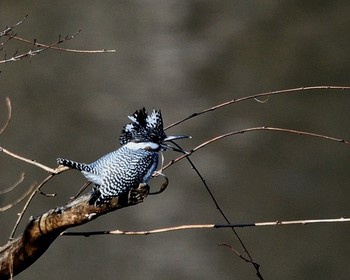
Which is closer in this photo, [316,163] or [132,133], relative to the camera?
[132,133]

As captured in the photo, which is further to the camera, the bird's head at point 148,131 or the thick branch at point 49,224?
the bird's head at point 148,131

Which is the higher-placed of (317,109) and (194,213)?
(317,109)

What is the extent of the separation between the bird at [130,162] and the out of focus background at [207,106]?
58.2 inches

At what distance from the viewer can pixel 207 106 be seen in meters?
3.73

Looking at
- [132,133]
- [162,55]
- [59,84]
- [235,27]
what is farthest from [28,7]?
[132,133]

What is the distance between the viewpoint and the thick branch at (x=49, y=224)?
6.46 ft

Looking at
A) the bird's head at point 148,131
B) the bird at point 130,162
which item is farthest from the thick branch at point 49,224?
the bird's head at point 148,131

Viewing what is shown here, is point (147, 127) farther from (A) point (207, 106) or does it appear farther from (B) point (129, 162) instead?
(A) point (207, 106)

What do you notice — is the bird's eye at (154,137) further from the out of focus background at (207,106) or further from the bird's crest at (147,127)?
the out of focus background at (207,106)

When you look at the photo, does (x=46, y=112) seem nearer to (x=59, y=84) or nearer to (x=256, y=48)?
(x=59, y=84)

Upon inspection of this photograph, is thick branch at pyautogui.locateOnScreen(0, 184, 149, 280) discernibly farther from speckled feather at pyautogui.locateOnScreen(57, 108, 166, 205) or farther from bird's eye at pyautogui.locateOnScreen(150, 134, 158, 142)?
bird's eye at pyautogui.locateOnScreen(150, 134, 158, 142)

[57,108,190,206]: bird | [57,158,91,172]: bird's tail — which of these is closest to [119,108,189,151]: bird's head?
[57,108,190,206]: bird

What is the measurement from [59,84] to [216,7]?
2.63ft

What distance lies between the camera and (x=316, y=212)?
3.76 meters
